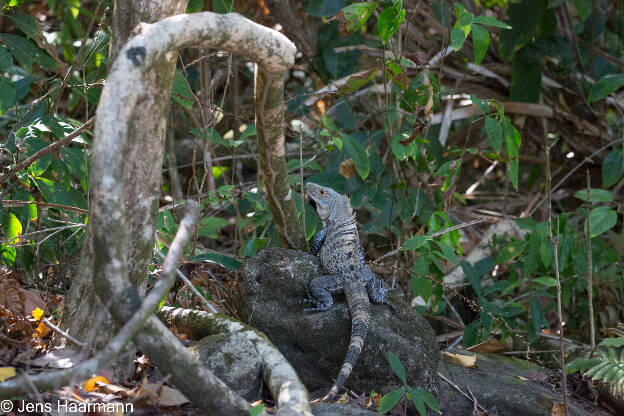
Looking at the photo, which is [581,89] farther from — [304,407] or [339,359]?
[304,407]

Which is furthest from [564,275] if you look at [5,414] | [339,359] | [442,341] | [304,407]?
[5,414]

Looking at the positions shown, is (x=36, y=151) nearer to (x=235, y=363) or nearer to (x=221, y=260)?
(x=221, y=260)

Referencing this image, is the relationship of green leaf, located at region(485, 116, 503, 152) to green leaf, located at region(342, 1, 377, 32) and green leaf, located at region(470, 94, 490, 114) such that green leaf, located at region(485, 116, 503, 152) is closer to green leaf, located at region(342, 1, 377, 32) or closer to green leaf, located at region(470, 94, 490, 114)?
green leaf, located at region(470, 94, 490, 114)

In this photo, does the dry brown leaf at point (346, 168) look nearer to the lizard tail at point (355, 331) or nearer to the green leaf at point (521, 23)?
the lizard tail at point (355, 331)

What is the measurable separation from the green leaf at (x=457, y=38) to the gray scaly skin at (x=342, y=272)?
143 cm

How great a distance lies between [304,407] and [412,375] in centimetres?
125

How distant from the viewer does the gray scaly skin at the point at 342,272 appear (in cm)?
391

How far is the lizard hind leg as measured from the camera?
13.9ft

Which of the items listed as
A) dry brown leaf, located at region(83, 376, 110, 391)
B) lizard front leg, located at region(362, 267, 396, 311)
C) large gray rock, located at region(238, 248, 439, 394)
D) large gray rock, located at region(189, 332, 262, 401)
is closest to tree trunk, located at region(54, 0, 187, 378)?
dry brown leaf, located at region(83, 376, 110, 391)

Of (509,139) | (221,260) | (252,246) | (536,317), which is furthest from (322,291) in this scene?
(536,317)

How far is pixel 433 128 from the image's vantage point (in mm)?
7480

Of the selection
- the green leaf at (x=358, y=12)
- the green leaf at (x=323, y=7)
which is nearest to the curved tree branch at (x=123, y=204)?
the green leaf at (x=358, y=12)

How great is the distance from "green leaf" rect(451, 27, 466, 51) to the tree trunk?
208 cm

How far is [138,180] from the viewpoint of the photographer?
3.05 meters
